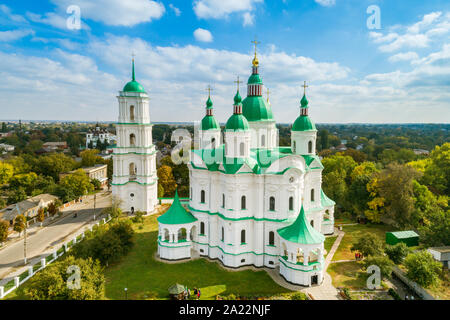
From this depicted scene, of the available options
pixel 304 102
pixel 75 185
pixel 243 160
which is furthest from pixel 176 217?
pixel 75 185

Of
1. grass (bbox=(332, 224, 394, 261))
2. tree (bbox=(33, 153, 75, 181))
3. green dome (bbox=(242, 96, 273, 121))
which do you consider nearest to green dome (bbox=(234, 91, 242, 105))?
green dome (bbox=(242, 96, 273, 121))

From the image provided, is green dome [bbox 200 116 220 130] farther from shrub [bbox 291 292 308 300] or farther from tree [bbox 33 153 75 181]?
tree [bbox 33 153 75 181]

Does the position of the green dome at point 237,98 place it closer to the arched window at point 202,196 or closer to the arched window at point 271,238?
the arched window at point 202,196

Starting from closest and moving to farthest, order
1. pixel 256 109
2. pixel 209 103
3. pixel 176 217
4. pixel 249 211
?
pixel 249 211
pixel 176 217
pixel 256 109
pixel 209 103

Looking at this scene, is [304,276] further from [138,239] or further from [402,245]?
[138,239]

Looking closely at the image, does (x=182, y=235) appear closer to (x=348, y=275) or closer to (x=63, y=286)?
(x=63, y=286)

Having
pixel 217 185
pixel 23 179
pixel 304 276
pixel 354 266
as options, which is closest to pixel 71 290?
pixel 217 185

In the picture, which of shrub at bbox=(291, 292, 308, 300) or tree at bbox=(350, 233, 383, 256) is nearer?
shrub at bbox=(291, 292, 308, 300)
